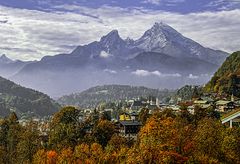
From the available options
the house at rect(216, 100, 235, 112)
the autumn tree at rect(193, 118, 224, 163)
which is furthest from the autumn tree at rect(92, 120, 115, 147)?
the house at rect(216, 100, 235, 112)

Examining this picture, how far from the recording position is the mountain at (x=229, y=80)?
13588cm

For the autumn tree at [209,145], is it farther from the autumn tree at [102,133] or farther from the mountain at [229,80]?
the mountain at [229,80]

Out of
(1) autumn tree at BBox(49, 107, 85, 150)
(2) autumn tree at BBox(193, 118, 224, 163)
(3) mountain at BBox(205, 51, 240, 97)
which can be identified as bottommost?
(1) autumn tree at BBox(49, 107, 85, 150)

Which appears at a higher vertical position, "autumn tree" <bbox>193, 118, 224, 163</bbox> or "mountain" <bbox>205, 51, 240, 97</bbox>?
"mountain" <bbox>205, 51, 240, 97</bbox>

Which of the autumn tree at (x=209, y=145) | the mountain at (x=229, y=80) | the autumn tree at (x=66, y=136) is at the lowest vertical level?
the autumn tree at (x=66, y=136)

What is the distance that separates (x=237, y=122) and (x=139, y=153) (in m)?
23.8

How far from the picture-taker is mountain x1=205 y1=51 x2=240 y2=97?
446 feet

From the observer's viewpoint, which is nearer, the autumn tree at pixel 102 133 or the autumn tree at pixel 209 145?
the autumn tree at pixel 209 145

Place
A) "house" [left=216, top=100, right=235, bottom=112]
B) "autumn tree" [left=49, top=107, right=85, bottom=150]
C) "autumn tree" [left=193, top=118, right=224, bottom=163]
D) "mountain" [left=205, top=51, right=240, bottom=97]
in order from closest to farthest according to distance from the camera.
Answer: "autumn tree" [left=193, top=118, right=224, bottom=163]
"autumn tree" [left=49, top=107, right=85, bottom=150]
"house" [left=216, top=100, right=235, bottom=112]
"mountain" [left=205, top=51, right=240, bottom=97]

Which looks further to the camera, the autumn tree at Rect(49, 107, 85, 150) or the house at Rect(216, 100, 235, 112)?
the house at Rect(216, 100, 235, 112)

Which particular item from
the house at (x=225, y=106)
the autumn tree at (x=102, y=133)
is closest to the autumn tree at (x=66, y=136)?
the autumn tree at (x=102, y=133)

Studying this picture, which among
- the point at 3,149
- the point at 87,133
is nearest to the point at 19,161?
the point at 3,149

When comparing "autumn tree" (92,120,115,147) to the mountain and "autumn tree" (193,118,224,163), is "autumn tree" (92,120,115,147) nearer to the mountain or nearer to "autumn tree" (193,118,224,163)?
"autumn tree" (193,118,224,163)

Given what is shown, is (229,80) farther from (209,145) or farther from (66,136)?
(209,145)
